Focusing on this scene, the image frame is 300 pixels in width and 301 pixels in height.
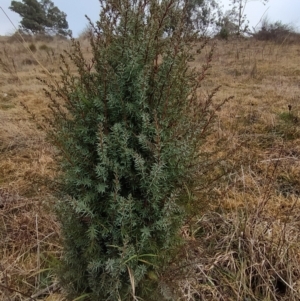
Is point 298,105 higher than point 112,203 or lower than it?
lower

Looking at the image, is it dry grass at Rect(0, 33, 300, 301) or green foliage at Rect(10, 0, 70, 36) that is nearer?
dry grass at Rect(0, 33, 300, 301)

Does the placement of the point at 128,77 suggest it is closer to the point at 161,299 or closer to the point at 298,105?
the point at 161,299

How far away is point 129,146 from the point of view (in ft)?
3.66

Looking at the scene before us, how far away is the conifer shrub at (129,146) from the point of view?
3.47 ft

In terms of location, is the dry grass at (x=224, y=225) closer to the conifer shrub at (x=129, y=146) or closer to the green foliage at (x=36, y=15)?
the conifer shrub at (x=129, y=146)

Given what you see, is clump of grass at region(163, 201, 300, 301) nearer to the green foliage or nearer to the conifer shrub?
the conifer shrub

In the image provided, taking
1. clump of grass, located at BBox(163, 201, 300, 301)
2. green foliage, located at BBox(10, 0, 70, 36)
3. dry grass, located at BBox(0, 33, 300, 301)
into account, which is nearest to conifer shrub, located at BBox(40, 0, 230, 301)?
dry grass, located at BBox(0, 33, 300, 301)

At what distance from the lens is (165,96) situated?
1.10 metres

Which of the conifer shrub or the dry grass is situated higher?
the conifer shrub

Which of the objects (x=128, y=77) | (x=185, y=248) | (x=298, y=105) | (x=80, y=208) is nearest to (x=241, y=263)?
(x=185, y=248)

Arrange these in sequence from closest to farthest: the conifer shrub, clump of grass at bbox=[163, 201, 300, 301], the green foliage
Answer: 1. the conifer shrub
2. clump of grass at bbox=[163, 201, 300, 301]
3. the green foliage

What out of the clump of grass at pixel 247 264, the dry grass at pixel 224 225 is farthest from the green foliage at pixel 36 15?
the clump of grass at pixel 247 264

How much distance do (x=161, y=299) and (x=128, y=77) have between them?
98 centimetres

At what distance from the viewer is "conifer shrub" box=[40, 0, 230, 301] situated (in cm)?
106
